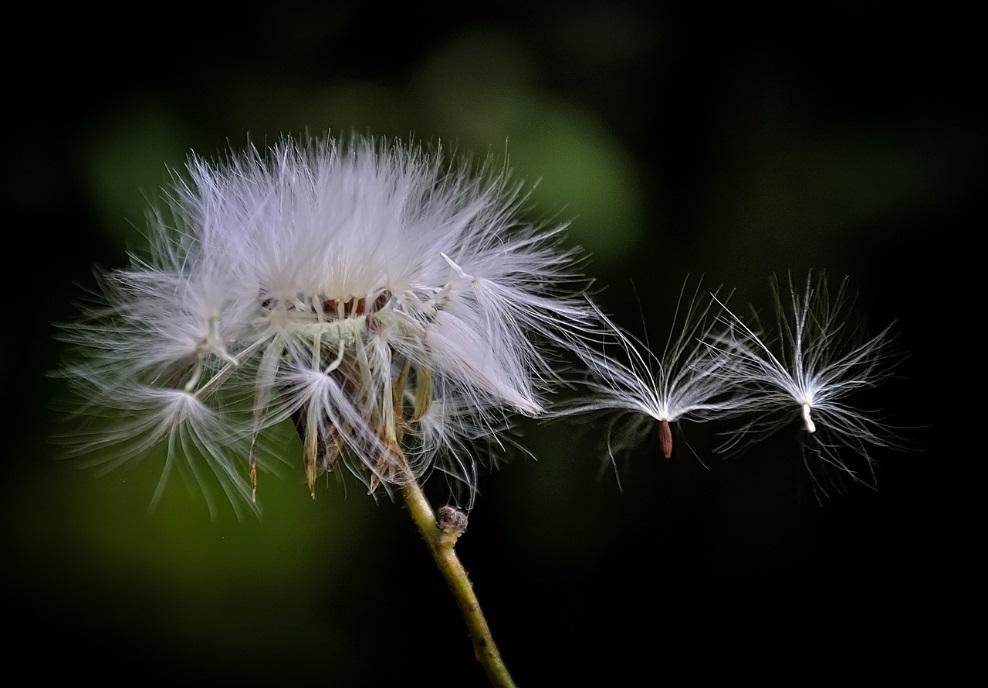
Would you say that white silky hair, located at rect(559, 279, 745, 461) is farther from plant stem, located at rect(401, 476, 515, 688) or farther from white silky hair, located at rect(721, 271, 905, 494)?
plant stem, located at rect(401, 476, 515, 688)

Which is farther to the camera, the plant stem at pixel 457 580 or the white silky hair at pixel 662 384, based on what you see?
the white silky hair at pixel 662 384

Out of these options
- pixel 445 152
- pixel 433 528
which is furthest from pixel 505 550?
pixel 433 528

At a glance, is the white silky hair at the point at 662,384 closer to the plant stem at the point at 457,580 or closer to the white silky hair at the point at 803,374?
the white silky hair at the point at 803,374

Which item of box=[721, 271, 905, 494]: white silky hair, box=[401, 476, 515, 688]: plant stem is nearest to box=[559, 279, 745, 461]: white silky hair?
box=[721, 271, 905, 494]: white silky hair

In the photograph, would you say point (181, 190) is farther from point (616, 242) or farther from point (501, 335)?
point (616, 242)

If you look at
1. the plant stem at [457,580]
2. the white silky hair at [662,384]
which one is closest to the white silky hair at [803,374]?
the white silky hair at [662,384]

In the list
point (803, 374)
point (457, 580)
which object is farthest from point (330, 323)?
point (803, 374)

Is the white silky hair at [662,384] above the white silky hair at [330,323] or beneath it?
beneath
